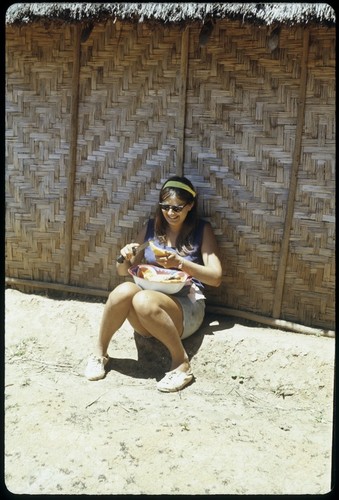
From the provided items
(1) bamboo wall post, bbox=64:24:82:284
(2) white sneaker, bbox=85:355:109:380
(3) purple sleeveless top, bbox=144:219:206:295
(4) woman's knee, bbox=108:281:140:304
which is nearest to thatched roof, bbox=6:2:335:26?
(1) bamboo wall post, bbox=64:24:82:284

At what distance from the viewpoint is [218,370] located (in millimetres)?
4348

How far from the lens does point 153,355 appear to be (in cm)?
456

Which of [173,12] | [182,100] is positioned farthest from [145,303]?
[173,12]

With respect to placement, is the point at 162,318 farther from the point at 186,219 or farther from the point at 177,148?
the point at 177,148

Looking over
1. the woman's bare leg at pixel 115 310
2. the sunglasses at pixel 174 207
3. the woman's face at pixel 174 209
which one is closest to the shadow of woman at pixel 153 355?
the woman's bare leg at pixel 115 310

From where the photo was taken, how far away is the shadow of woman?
4418 millimetres

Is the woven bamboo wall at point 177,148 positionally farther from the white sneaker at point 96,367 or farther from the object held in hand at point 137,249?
the white sneaker at point 96,367

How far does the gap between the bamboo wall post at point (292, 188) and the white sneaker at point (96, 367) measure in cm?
145

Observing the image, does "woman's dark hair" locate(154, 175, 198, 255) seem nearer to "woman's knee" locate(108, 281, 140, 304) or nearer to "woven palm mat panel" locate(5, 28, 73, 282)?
"woman's knee" locate(108, 281, 140, 304)

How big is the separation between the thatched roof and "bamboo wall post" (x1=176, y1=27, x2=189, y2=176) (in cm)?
32

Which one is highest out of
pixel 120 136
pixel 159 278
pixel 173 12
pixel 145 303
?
pixel 173 12

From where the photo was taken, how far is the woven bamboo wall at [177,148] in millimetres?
4375

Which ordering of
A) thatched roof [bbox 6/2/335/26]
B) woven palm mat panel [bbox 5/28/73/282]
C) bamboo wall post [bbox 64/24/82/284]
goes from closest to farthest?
thatched roof [bbox 6/2/335/26] → bamboo wall post [bbox 64/24/82/284] → woven palm mat panel [bbox 5/28/73/282]

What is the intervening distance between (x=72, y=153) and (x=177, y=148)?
1.00 m
